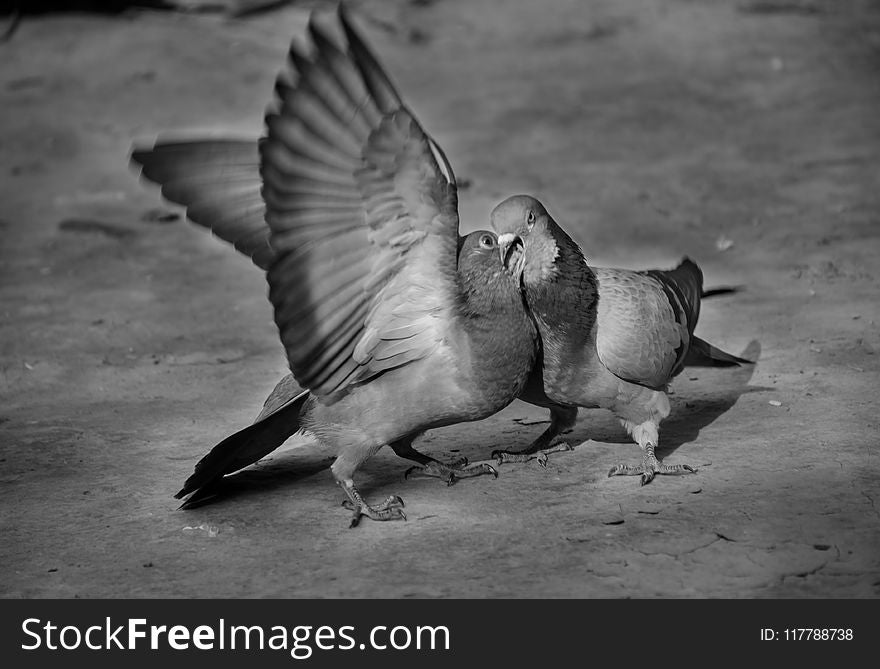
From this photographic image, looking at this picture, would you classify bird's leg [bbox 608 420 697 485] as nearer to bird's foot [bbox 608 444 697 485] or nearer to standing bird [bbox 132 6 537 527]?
bird's foot [bbox 608 444 697 485]

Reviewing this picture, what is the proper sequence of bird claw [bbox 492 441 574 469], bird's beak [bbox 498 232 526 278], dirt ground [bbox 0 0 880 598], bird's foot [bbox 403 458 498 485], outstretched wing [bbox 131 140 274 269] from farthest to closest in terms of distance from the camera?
bird claw [bbox 492 441 574 469] < bird's foot [bbox 403 458 498 485] < outstretched wing [bbox 131 140 274 269] < bird's beak [bbox 498 232 526 278] < dirt ground [bbox 0 0 880 598]

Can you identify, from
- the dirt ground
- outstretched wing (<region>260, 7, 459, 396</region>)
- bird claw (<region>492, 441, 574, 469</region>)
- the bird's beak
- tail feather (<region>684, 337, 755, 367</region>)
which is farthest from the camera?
tail feather (<region>684, 337, 755, 367</region>)

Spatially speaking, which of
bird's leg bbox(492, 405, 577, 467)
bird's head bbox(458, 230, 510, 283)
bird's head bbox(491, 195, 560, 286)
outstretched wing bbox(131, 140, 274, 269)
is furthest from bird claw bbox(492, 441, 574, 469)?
outstretched wing bbox(131, 140, 274, 269)

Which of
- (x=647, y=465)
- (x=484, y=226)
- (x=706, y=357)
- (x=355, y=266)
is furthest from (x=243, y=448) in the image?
(x=484, y=226)

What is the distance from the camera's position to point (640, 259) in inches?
283

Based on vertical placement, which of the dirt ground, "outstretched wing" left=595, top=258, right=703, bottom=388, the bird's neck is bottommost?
the dirt ground

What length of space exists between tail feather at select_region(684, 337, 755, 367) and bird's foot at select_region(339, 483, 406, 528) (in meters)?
1.59

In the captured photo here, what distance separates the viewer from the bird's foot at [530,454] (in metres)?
4.64

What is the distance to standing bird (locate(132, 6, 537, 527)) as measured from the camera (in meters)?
3.50

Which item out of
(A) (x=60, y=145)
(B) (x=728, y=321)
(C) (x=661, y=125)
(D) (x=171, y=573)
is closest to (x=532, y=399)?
(D) (x=171, y=573)

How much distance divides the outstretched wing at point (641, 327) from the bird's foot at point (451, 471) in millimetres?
686

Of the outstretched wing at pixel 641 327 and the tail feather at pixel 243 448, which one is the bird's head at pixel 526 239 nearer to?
the outstretched wing at pixel 641 327

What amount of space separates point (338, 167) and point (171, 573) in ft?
4.93

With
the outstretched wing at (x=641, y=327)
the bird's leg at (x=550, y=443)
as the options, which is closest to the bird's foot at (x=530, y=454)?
the bird's leg at (x=550, y=443)
